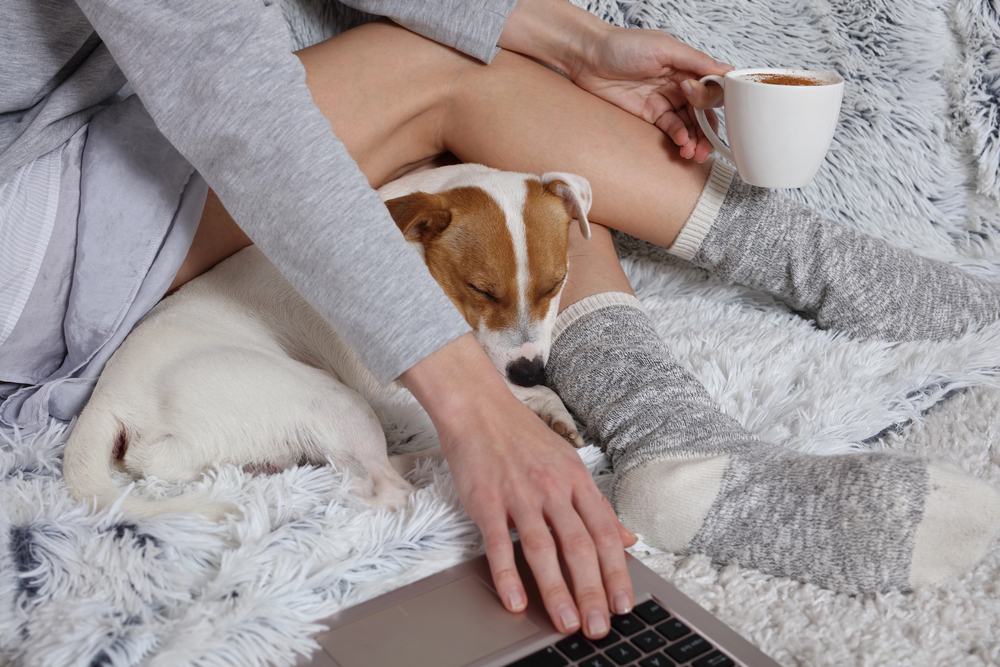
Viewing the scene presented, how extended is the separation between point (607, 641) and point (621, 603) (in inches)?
1.6

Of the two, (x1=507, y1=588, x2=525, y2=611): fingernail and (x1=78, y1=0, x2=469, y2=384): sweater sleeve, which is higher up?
(x1=78, y1=0, x2=469, y2=384): sweater sleeve

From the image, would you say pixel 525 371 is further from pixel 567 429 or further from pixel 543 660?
pixel 543 660

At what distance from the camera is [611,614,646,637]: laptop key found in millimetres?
707

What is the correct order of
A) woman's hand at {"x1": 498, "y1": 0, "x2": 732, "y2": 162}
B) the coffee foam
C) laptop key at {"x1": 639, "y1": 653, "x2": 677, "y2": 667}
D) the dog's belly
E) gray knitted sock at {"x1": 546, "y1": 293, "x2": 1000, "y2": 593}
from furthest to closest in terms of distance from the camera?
woman's hand at {"x1": 498, "y1": 0, "x2": 732, "y2": 162}, the coffee foam, the dog's belly, gray knitted sock at {"x1": 546, "y1": 293, "x2": 1000, "y2": 593}, laptop key at {"x1": 639, "y1": 653, "x2": 677, "y2": 667}

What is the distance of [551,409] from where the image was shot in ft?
3.96

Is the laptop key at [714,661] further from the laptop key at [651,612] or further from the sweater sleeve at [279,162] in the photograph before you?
the sweater sleeve at [279,162]

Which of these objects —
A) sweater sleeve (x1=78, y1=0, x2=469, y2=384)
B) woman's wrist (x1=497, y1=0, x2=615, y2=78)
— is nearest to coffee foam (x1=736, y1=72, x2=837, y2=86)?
woman's wrist (x1=497, y1=0, x2=615, y2=78)

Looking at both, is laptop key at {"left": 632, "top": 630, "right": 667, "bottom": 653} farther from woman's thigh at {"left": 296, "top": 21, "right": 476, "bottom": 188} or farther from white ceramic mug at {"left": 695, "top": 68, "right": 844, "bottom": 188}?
woman's thigh at {"left": 296, "top": 21, "right": 476, "bottom": 188}

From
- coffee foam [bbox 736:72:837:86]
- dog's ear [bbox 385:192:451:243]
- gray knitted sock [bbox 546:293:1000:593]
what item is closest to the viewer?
gray knitted sock [bbox 546:293:1000:593]

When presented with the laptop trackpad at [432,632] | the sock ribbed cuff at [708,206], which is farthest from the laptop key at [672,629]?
the sock ribbed cuff at [708,206]

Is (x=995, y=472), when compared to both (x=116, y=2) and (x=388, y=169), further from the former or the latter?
(x=116, y=2)

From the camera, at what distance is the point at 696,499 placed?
916 mm

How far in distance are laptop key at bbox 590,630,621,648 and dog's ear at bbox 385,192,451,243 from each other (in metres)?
0.73

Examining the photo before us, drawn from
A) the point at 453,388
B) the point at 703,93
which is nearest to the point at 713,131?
the point at 703,93
